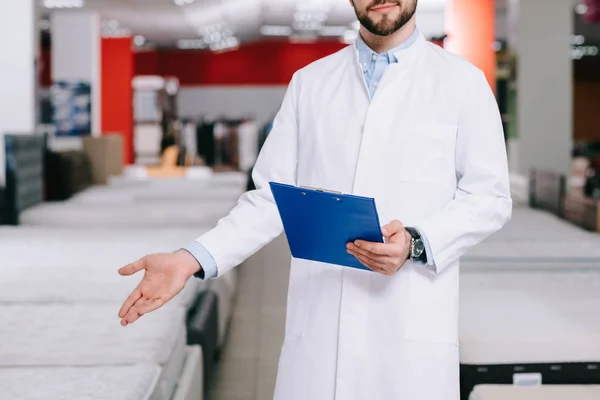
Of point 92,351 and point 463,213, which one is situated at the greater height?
Result: point 463,213

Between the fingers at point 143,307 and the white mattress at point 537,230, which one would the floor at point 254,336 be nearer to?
the white mattress at point 537,230

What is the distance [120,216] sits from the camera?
6.23 metres

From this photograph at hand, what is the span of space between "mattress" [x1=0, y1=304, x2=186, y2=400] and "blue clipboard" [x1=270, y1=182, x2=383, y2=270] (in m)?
0.91

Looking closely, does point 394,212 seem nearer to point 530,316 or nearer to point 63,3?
point 530,316

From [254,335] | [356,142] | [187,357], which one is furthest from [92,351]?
[254,335]

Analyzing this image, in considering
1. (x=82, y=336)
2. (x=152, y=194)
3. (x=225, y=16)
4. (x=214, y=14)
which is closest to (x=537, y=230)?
(x=152, y=194)

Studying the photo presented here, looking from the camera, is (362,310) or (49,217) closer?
(362,310)

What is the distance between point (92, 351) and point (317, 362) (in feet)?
3.51

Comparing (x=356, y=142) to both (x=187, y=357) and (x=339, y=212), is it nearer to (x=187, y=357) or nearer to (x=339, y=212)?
(x=339, y=212)

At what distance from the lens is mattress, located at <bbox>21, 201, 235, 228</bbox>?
6.04 m

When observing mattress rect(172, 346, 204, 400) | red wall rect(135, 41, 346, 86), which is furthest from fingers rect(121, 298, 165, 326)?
red wall rect(135, 41, 346, 86)

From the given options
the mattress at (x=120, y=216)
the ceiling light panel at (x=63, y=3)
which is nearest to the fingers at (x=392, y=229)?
the mattress at (x=120, y=216)

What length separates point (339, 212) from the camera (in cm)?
163

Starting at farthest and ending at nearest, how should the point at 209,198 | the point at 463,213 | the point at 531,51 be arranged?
the point at 531,51
the point at 209,198
the point at 463,213
